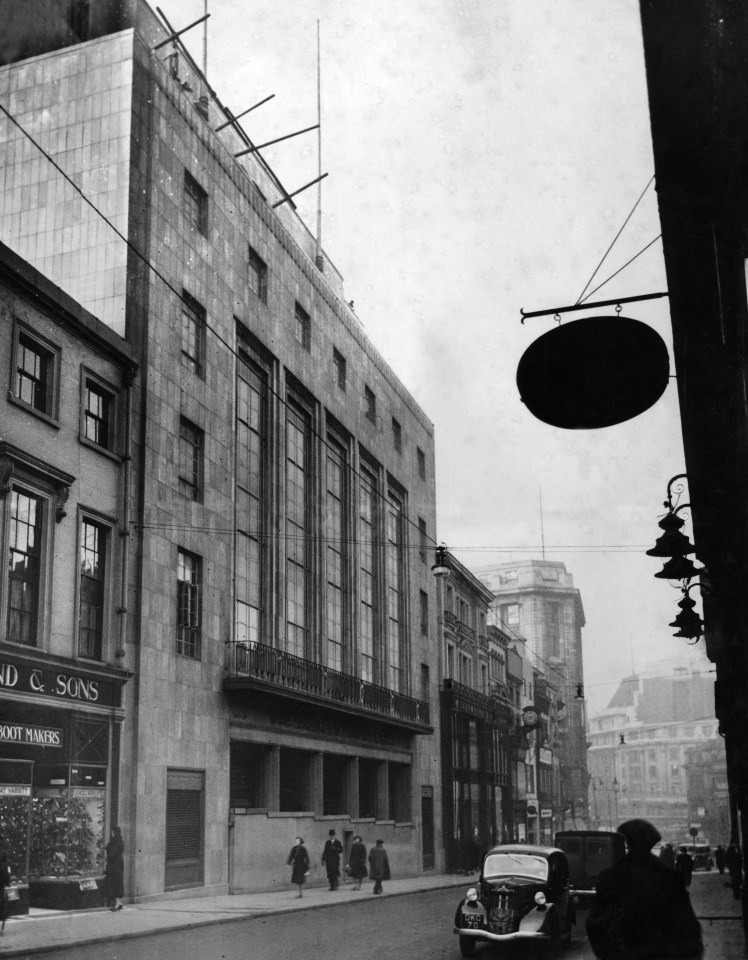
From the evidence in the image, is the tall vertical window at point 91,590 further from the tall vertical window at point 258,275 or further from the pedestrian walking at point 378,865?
the pedestrian walking at point 378,865

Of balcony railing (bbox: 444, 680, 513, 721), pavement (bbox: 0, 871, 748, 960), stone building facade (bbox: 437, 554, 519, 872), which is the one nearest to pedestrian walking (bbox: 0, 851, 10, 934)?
pavement (bbox: 0, 871, 748, 960)

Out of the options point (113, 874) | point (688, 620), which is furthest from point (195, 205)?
point (688, 620)

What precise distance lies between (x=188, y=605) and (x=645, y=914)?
21.6 metres

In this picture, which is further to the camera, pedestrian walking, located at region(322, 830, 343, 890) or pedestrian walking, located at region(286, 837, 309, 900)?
pedestrian walking, located at region(322, 830, 343, 890)

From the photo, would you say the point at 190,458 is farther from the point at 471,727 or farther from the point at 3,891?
the point at 471,727

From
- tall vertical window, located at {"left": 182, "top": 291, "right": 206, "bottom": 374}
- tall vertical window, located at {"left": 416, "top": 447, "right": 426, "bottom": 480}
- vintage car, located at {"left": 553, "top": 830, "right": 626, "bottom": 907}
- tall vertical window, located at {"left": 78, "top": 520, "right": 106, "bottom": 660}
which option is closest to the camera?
tall vertical window, located at {"left": 78, "top": 520, "right": 106, "bottom": 660}

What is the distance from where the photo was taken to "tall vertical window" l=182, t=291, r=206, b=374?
28109mm

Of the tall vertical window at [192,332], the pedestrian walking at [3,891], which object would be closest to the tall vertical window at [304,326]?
the tall vertical window at [192,332]

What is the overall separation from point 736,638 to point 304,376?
74.6 ft

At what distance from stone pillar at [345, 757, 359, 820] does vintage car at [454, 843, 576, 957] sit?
2072cm

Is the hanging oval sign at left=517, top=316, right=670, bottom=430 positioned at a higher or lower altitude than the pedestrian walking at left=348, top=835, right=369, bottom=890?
higher

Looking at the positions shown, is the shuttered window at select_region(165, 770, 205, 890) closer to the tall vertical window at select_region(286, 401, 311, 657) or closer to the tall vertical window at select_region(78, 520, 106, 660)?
the tall vertical window at select_region(78, 520, 106, 660)

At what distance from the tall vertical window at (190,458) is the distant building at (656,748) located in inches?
2823

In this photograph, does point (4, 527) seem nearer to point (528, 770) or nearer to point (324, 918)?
point (324, 918)
